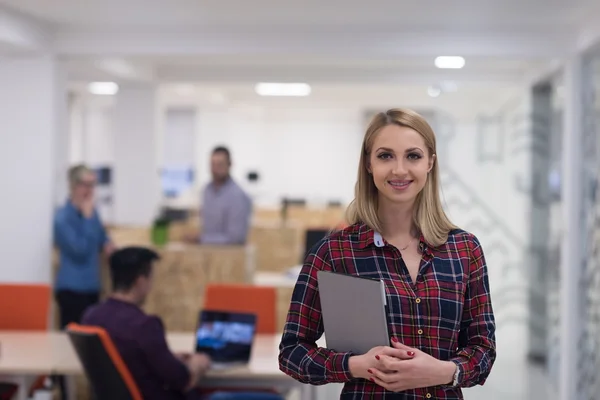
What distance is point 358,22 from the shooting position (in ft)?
A: 19.3

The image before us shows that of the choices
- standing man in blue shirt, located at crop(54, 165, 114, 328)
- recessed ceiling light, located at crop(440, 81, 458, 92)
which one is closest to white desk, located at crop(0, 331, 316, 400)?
standing man in blue shirt, located at crop(54, 165, 114, 328)

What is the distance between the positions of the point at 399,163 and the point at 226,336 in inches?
99.1

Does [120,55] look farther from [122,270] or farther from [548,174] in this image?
[548,174]

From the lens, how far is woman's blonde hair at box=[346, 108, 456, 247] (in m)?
1.90

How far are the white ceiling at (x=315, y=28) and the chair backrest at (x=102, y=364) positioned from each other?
233cm

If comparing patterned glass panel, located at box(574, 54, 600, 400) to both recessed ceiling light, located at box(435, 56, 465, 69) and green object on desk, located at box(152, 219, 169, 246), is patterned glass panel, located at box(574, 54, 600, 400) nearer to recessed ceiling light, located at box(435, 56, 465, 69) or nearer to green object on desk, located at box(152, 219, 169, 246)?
recessed ceiling light, located at box(435, 56, 465, 69)

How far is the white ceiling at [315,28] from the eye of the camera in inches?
209

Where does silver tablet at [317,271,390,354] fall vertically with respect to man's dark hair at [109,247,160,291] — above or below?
A: above

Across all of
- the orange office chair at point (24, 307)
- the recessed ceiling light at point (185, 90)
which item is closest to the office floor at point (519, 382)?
the orange office chair at point (24, 307)

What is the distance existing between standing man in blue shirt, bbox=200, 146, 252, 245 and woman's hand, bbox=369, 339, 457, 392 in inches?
196

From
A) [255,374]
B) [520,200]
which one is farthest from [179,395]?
[520,200]

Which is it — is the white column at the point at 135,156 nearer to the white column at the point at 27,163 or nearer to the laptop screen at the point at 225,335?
the white column at the point at 27,163

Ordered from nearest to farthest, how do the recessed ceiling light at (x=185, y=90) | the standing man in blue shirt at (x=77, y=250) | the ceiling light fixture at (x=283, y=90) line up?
the standing man in blue shirt at (x=77, y=250) < the recessed ceiling light at (x=185, y=90) < the ceiling light fixture at (x=283, y=90)

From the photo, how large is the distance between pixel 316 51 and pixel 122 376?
3.18 m
